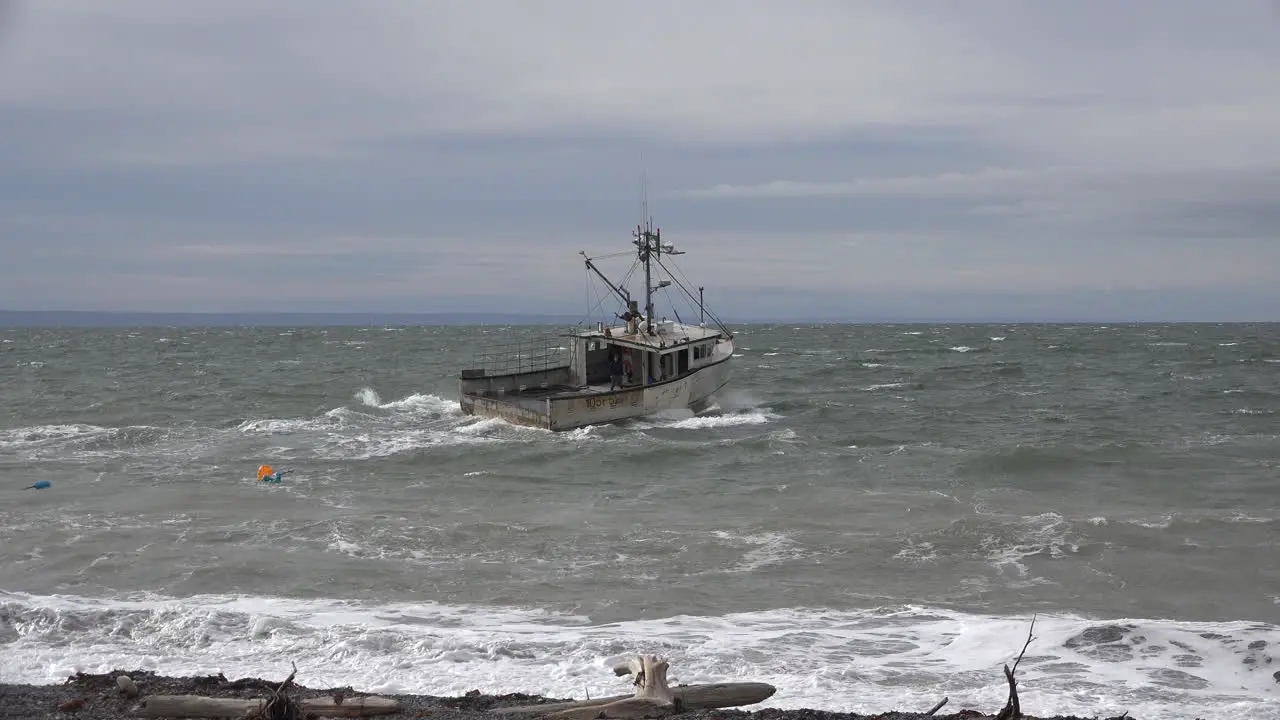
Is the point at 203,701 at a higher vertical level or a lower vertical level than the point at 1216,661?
higher

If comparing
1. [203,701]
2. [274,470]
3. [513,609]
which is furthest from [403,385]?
[203,701]

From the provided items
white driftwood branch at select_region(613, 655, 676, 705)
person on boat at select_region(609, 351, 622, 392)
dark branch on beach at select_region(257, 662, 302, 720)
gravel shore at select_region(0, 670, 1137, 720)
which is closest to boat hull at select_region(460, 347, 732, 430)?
person on boat at select_region(609, 351, 622, 392)

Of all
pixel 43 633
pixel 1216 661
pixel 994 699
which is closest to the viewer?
pixel 994 699

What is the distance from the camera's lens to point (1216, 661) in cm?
1108

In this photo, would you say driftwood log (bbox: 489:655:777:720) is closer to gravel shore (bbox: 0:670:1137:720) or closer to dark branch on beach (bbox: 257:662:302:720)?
gravel shore (bbox: 0:670:1137:720)

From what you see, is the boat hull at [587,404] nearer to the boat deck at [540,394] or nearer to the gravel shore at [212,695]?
the boat deck at [540,394]

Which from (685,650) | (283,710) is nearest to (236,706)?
(283,710)

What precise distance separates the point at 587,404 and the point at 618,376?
392cm

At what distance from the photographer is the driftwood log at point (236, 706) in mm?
8211

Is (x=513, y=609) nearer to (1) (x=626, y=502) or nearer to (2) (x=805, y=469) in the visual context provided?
(1) (x=626, y=502)

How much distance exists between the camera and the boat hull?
94.0 feet

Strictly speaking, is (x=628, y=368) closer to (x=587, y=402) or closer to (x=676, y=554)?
(x=587, y=402)

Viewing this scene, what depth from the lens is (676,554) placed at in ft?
52.1

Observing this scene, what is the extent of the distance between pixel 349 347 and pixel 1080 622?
8575 centimetres
